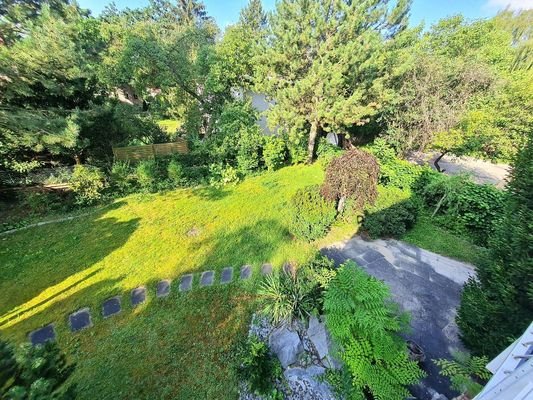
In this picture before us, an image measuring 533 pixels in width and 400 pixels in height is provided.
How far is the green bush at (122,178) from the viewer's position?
28.1ft

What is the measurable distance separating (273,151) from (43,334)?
29.7 feet

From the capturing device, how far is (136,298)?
488 centimetres

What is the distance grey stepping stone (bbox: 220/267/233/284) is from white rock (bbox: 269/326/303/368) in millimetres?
1654

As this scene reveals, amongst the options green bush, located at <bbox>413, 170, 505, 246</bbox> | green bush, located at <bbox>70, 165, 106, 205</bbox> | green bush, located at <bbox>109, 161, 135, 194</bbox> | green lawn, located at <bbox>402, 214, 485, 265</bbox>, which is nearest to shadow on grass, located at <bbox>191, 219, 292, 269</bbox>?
green lawn, located at <bbox>402, 214, 485, 265</bbox>

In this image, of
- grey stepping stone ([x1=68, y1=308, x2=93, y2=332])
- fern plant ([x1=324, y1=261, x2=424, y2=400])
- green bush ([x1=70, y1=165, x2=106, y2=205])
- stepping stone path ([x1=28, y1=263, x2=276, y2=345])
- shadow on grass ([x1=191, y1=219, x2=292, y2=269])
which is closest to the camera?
fern plant ([x1=324, y1=261, x2=424, y2=400])

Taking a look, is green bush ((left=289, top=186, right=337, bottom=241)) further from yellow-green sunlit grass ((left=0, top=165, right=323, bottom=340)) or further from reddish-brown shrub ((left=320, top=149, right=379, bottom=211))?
yellow-green sunlit grass ((left=0, top=165, right=323, bottom=340))

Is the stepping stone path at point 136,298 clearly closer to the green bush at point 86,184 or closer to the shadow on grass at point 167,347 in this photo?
the shadow on grass at point 167,347

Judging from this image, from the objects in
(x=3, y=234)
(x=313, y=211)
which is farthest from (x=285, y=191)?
(x=3, y=234)

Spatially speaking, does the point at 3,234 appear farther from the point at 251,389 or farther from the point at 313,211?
the point at 313,211

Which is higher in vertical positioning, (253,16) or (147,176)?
(253,16)

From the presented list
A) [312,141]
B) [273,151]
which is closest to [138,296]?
[273,151]

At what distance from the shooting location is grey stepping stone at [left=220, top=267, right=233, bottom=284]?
17.5 feet

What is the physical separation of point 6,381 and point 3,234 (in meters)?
7.44

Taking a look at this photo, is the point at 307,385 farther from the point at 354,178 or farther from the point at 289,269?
the point at 354,178
